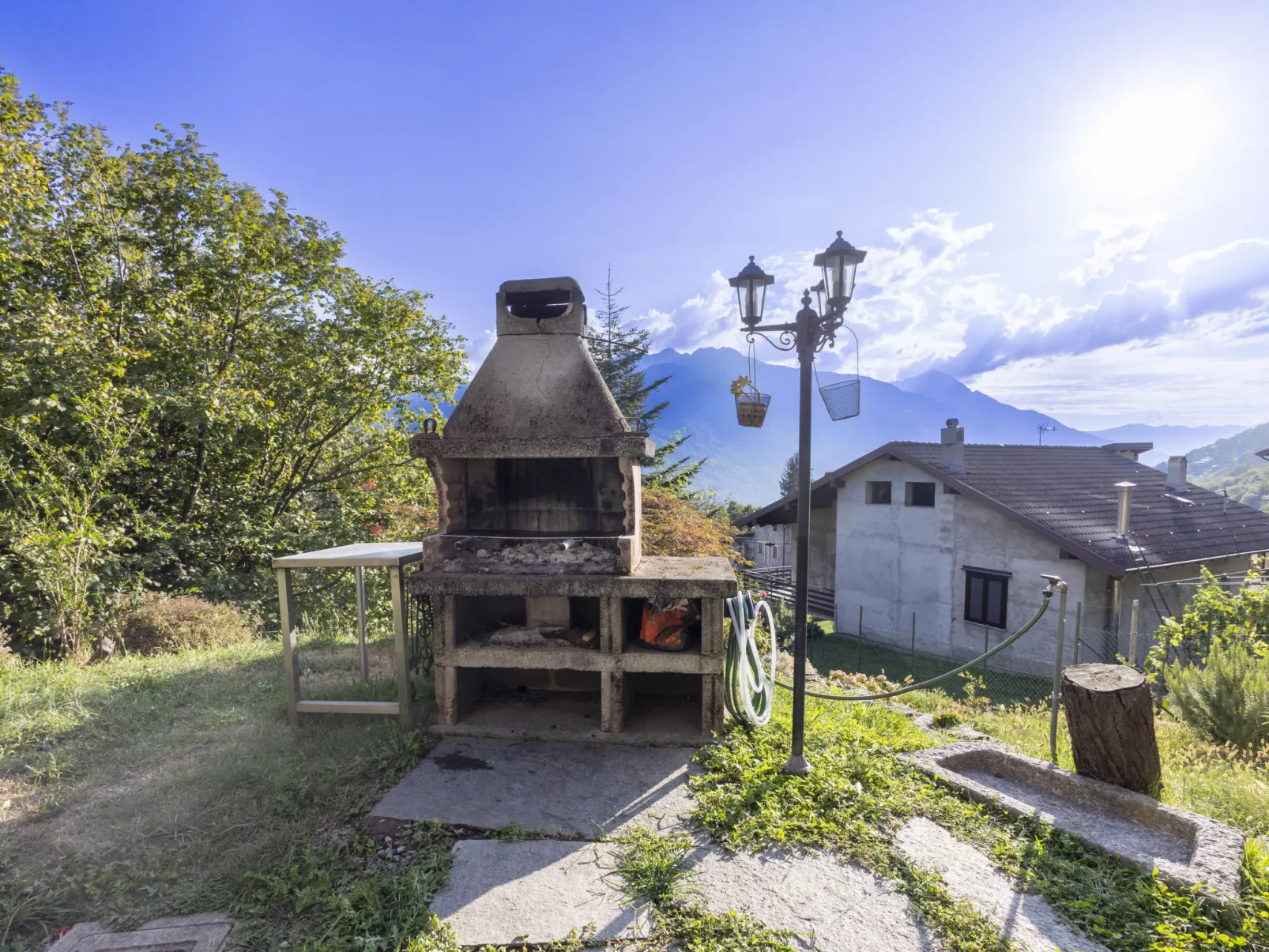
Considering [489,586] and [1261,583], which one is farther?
[1261,583]

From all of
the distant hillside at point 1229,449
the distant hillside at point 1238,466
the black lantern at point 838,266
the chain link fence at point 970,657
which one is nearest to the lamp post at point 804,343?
the black lantern at point 838,266

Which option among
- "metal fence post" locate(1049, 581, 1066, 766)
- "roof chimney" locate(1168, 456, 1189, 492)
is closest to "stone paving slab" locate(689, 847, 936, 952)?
"metal fence post" locate(1049, 581, 1066, 766)

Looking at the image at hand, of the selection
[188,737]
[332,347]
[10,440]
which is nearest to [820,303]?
[188,737]

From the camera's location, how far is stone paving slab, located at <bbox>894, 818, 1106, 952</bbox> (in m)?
2.39

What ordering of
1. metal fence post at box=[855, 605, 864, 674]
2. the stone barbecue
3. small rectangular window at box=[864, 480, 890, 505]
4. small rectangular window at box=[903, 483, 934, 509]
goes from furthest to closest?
small rectangular window at box=[864, 480, 890, 505]
small rectangular window at box=[903, 483, 934, 509]
metal fence post at box=[855, 605, 864, 674]
the stone barbecue

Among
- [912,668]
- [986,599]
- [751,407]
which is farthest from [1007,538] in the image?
[751,407]

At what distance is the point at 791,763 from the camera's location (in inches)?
145

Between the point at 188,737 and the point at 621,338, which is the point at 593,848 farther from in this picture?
the point at 621,338

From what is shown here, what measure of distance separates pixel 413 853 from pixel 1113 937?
320 centimetres

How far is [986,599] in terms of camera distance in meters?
11.6

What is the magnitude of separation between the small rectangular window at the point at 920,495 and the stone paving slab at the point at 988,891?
10.7 metres

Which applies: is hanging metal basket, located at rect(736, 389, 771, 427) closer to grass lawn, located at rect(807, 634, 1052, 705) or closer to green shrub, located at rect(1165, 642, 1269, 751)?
green shrub, located at rect(1165, 642, 1269, 751)

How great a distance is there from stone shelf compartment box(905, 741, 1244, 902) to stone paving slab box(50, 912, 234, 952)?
153 inches

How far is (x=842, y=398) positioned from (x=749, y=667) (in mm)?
2088
